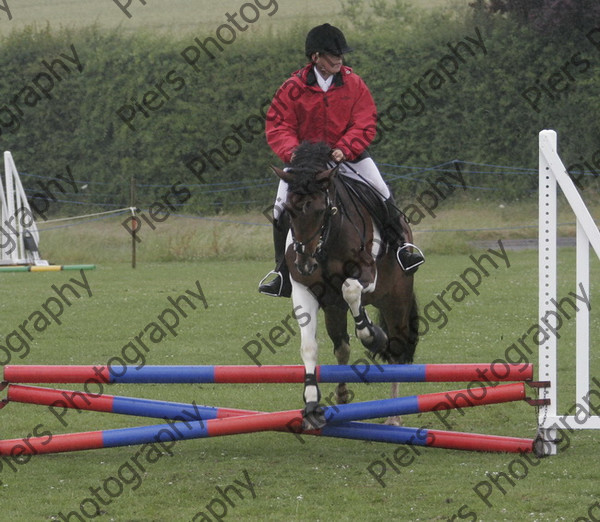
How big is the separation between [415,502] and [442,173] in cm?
1972

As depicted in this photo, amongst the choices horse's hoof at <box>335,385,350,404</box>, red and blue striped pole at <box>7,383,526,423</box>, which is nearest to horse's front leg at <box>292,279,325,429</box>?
red and blue striped pole at <box>7,383,526,423</box>

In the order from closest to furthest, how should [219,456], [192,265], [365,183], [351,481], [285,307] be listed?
[351,481], [219,456], [365,183], [285,307], [192,265]

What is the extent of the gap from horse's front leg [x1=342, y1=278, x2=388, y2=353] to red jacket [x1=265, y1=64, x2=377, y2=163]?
2.96ft

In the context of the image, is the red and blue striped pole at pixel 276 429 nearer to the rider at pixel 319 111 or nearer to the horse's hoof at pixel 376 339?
the horse's hoof at pixel 376 339

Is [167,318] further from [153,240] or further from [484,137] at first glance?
[484,137]

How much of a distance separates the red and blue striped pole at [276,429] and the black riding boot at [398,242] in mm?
1176

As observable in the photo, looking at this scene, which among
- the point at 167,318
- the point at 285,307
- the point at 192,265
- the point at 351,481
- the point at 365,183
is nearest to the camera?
the point at 351,481

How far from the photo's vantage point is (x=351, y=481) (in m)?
5.47

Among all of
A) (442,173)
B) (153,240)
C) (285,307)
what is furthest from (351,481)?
(442,173)

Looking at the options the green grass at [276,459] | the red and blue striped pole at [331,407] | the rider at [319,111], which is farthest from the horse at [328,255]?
the green grass at [276,459]

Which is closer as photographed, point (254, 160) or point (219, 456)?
point (219, 456)

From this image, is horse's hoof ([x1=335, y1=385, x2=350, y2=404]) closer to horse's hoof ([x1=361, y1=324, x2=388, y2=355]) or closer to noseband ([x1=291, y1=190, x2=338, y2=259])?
horse's hoof ([x1=361, y1=324, x2=388, y2=355])

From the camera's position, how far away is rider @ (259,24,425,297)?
6.32 meters

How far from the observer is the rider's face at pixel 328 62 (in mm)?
6316
